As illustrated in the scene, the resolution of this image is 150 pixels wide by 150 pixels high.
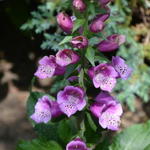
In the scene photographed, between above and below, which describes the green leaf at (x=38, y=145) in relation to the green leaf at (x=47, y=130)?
above

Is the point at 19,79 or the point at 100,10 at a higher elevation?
the point at 100,10

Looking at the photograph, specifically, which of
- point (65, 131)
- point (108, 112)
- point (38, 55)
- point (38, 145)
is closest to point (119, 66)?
point (108, 112)

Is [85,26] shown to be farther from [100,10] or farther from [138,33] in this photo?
[138,33]

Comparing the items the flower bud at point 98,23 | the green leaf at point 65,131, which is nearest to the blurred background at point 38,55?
the green leaf at point 65,131

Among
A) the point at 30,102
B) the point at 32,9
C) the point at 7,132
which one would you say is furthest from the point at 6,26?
the point at 30,102

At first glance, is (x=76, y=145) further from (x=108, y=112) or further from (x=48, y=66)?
(x=48, y=66)

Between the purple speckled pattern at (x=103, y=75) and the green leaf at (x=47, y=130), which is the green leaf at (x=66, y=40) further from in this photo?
the green leaf at (x=47, y=130)
